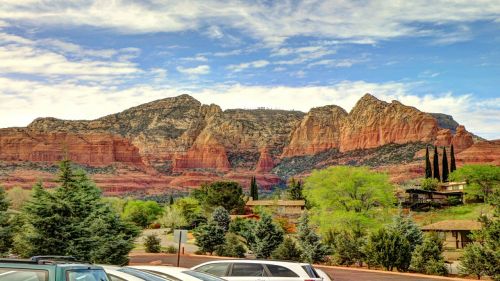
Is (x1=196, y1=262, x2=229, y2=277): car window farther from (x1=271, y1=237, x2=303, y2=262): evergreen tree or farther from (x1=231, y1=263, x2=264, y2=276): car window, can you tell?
(x1=271, y1=237, x2=303, y2=262): evergreen tree

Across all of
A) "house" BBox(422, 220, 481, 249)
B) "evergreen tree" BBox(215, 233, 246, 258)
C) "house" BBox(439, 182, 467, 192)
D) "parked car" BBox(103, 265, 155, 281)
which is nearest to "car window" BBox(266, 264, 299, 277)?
"parked car" BBox(103, 265, 155, 281)

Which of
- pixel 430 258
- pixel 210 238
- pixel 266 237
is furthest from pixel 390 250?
pixel 210 238

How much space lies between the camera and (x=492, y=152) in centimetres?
18812

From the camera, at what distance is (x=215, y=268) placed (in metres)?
17.5

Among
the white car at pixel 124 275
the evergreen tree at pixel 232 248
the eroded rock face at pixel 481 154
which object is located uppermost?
the eroded rock face at pixel 481 154

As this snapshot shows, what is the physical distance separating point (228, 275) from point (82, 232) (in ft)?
34.5

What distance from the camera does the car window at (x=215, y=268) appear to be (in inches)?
680

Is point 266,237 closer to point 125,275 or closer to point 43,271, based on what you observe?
→ point 125,275

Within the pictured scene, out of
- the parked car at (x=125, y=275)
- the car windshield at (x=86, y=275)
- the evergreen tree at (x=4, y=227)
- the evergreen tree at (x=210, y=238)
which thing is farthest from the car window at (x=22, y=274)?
the evergreen tree at (x=210, y=238)

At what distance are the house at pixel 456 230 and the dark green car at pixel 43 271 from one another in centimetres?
5048

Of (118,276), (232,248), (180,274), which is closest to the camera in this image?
(118,276)

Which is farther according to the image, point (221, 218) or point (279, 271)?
point (221, 218)

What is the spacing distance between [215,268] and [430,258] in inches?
817

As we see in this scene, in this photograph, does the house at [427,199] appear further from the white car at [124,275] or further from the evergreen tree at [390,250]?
the white car at [124,275]
